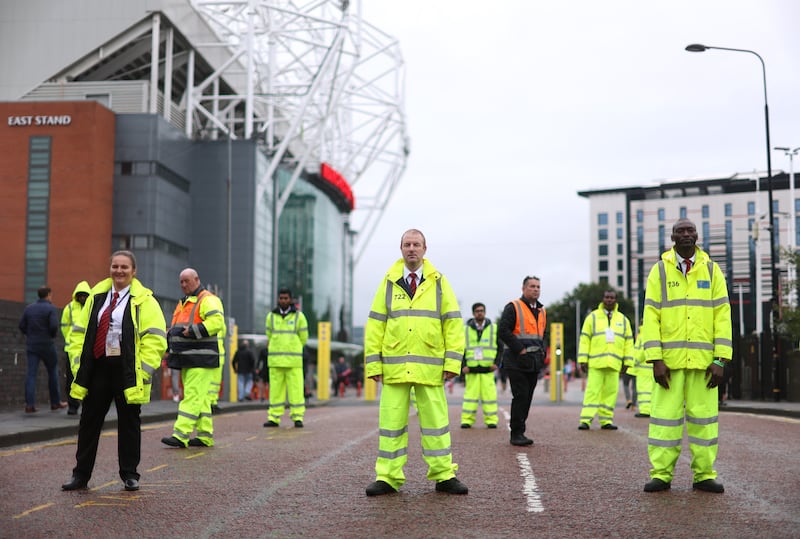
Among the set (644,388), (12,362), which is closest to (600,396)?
(644,388)

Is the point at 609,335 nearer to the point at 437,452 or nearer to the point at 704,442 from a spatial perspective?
the point at 704,442

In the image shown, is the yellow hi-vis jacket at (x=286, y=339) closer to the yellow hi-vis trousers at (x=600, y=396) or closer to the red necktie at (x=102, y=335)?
the yellow hi-vis trousers at (x=600, y=396)

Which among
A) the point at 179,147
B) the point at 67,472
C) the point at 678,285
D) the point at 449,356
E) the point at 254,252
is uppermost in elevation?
the point at 179,147

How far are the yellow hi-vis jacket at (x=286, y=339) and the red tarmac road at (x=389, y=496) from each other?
2714 mm

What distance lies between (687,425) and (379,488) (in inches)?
89.9

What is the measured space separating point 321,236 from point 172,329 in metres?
61.5

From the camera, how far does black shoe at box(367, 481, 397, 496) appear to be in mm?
7145

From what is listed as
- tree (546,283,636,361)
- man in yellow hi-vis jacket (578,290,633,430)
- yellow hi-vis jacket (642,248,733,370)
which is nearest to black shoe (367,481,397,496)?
yellow hi-vis jacket (642,248,733,370)

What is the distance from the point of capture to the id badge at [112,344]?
7.68 metres

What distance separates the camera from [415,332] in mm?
7320

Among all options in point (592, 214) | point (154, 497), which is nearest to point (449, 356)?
point (154, 497)

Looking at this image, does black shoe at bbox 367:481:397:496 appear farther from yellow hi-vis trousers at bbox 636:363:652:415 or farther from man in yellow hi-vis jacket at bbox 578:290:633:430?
yellow hi-vis trousers at bbox 636:363:652:415

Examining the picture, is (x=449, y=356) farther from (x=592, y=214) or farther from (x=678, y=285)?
(x=592, y=214)

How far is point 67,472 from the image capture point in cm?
874
